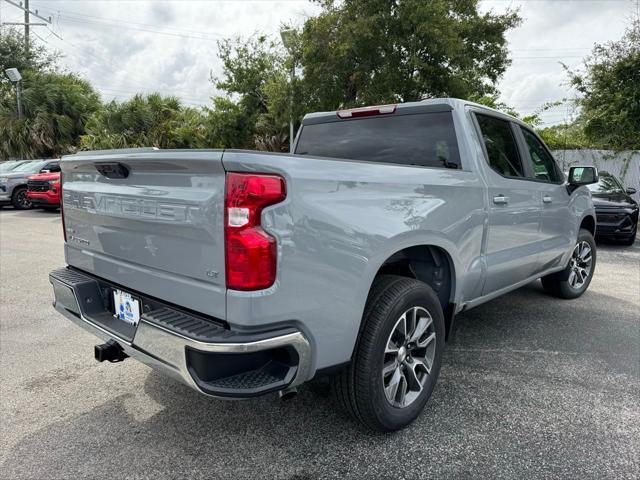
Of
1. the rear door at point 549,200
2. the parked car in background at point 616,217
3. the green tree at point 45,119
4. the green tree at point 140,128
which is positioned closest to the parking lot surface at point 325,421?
the rear door at point 549,200

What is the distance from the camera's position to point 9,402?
2938 mm

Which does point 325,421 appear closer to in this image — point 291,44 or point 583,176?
point 583,176

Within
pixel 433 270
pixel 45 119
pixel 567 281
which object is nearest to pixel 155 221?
pixel 433 270

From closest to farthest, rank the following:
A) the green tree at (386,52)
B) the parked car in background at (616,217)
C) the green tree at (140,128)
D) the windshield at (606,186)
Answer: the parked car in background at (616,217) < the windshield at (606,186) < the green tree at (386,52) < the green tree at (140,128)

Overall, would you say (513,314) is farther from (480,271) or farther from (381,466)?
(381,466)

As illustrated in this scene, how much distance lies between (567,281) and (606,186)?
6.07 m

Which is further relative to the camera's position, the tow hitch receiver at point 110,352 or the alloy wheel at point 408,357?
the alloy wheel at point 408,357

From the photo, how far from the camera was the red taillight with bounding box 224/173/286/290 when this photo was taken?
1866mm

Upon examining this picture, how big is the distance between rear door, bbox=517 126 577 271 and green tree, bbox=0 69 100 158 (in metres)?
22.0

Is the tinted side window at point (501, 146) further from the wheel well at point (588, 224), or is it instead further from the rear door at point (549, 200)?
the wheel well at point (588, 224)

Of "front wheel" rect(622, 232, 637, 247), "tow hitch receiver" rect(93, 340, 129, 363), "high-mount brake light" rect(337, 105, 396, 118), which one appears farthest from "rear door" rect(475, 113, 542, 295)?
"front wheel" rect(622, 232, 637, 247)

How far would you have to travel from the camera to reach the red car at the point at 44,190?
529 inches

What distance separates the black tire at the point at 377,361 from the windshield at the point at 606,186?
860 centimetres

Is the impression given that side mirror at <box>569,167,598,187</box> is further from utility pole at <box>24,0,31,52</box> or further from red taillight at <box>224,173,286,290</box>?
utility pole at <box>24,0,31,52</box>
